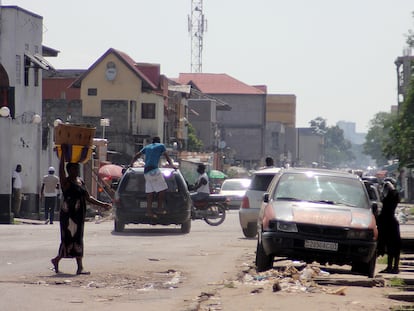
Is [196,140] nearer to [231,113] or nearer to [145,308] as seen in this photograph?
[231,113]

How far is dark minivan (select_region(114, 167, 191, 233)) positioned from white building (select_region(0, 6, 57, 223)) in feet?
59.5

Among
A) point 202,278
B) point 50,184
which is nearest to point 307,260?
point 202,278

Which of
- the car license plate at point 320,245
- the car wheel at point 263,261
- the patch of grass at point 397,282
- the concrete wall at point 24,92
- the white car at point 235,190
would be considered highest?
the concrete wall at point 24,92

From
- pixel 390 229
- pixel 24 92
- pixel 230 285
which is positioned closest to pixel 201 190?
pixel 390 229

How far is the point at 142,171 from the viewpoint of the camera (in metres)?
26.8

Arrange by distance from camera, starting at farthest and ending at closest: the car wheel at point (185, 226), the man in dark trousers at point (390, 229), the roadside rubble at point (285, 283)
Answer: the car wheel at point (185, 226) < the man in dark trousers at point (390, 229) < the roadside rubble at point (285, 283)

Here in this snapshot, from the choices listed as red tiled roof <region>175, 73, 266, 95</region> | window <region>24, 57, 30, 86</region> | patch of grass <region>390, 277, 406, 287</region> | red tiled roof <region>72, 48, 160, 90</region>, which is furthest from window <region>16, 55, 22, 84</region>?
red tiled roof <region>175, 73, 266, 95</region>

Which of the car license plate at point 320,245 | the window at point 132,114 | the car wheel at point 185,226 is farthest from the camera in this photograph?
the window at point 132,114

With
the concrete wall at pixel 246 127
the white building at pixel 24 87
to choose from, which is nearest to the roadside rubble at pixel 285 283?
the white building at pixel 24 87

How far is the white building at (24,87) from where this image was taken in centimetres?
4569

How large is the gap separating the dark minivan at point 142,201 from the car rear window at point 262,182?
1753mm

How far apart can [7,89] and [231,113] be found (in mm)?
96040

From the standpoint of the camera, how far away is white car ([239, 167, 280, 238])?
26.1 m

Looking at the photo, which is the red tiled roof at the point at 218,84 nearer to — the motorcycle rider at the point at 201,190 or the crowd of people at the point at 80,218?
the motorcycle rider at the point at 201,190
